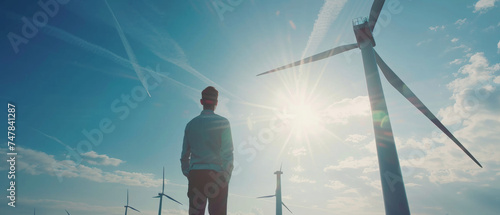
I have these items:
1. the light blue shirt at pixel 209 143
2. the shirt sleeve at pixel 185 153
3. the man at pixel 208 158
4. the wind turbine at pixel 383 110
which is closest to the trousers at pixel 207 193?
the man at pixel 208 158

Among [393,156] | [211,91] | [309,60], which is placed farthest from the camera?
[309,60]

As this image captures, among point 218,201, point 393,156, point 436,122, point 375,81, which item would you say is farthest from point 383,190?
point 218,201

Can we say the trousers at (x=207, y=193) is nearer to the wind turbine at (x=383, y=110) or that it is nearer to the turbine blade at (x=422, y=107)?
the wind turbine at (x=383, y=110)

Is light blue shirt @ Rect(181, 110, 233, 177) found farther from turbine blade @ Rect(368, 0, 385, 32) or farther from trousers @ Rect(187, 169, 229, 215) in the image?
turbine blade @ Rect(368, 0, 385, 32)

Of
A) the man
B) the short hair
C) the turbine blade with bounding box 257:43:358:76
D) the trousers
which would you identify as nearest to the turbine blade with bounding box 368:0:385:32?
the turbine blade with bounding box 257:43:358:76

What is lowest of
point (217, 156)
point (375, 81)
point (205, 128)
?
point (217, 156)

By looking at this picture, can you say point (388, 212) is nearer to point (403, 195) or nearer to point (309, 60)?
point (403, 195)
